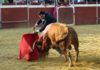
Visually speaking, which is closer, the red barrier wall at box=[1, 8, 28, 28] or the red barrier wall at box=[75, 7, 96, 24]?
the red barrier wall at box=[1, 8, 28, 28]

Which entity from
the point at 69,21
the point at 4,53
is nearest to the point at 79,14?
the point at 69,21

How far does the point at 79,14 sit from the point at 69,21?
2.87ft

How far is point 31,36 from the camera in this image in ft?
32.3

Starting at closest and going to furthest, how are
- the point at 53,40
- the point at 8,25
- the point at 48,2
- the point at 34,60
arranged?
the point at 53,40 → the point at 34,60 → the point at 8,25 → the point at 48,2

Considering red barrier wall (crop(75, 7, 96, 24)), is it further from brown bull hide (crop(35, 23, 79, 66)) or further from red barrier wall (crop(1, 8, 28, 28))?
brown bull hide (crop(35, 23, 79, 66))

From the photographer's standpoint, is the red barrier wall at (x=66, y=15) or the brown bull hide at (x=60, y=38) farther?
the red barrier wall at (x=66, y=15)

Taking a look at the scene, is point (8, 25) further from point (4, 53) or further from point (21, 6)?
point (4, 53)

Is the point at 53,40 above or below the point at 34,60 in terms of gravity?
above

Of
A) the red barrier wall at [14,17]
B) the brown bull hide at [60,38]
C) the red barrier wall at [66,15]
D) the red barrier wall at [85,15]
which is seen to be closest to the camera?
the brown bull hide at [60,38]

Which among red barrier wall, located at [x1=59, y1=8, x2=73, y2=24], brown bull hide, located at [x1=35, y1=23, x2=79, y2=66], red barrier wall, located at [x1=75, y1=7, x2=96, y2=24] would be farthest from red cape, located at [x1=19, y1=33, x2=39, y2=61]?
red barrier wall, located at [x1=75, y1=7, x2=96, y2=24]

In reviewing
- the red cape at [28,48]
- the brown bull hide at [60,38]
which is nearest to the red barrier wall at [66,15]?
the red cape at [28,48]

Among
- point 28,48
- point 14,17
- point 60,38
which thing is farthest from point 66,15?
point 60,38

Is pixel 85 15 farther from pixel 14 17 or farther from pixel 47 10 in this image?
pixel 14 17

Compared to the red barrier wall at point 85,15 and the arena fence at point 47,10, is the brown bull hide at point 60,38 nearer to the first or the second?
the arena fence at point 47,10
